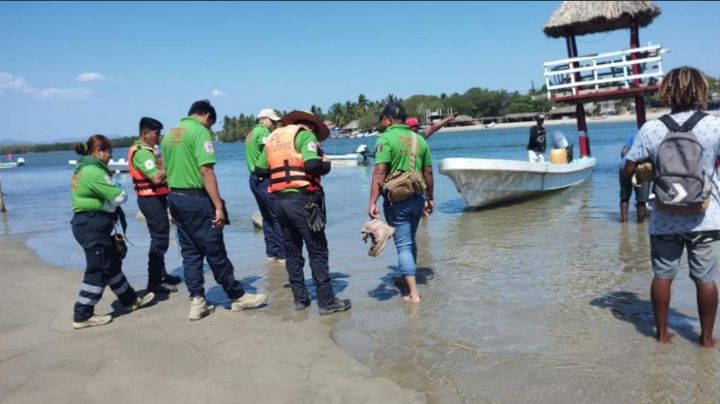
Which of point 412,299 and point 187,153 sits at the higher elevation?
point 187,153

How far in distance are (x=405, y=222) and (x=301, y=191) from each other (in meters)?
1.12

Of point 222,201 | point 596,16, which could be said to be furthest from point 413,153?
point 596,16

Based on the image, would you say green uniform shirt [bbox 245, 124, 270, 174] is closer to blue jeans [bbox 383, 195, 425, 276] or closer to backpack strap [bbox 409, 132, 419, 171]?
blue jeans [bbox 383, 195, 425, 276]

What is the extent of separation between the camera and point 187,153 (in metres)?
4.89

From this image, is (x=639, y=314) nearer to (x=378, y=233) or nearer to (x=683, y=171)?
(x=683, y=171)

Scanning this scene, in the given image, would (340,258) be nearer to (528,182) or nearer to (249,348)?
(249,348)

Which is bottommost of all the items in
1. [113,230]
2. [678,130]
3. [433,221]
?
[433,221]

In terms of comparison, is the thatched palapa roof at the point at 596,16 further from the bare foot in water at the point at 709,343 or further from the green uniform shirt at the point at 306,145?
the bare foot in water at the point at 709,343

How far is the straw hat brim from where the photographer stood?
5.08 m

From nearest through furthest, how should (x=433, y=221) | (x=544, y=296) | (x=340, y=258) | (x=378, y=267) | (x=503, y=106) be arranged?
(x=544, y=296) < (x=378, y=267) < (x=340, y=258) < (x=433, y=221) < (x=503, y=106)

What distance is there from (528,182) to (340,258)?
242 inches

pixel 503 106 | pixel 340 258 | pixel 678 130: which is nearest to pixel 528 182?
pixel 340 258

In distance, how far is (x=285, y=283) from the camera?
20.8 ft

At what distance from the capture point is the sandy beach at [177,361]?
3543 mm
